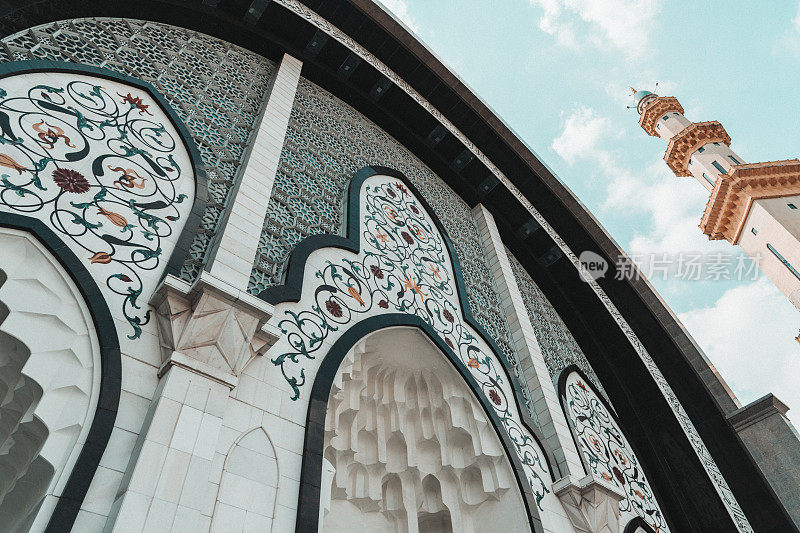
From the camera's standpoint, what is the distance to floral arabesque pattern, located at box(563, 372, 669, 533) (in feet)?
15.1

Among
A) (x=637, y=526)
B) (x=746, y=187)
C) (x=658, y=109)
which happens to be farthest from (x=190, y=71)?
(x=658, y=109)

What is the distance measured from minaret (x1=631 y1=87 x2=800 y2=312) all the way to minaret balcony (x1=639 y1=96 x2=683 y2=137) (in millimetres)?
1059

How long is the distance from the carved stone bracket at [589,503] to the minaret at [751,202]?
8561mm

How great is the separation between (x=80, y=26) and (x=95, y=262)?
2.05 meters

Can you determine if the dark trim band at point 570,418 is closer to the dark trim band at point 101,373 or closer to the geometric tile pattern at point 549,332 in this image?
the geometric tile pattern at point 549,332

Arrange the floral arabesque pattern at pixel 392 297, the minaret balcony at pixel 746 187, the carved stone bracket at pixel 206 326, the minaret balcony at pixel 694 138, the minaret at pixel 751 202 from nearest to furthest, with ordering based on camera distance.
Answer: the carved stone bracket at pixel 206 326
the floral arabesque pattern at pixel 392 297
the minaret at pixel 751 202
the minaret balcony at pixel 746 187
the minaret balcony at pixel 694 138

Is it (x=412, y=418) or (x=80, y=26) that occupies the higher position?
(x=80, y=26)

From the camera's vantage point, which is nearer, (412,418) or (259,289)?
(259,289)

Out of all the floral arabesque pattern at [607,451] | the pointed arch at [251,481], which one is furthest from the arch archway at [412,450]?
the pointed arch at [251,481]

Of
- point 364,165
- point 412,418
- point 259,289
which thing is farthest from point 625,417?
point 259,289

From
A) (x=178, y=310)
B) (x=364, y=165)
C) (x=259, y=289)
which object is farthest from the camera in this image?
(x=364, y=165)

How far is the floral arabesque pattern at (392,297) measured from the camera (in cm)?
304

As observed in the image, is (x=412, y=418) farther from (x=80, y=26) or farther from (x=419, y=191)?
(x=80, y=26)

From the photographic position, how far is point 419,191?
5.41 m
